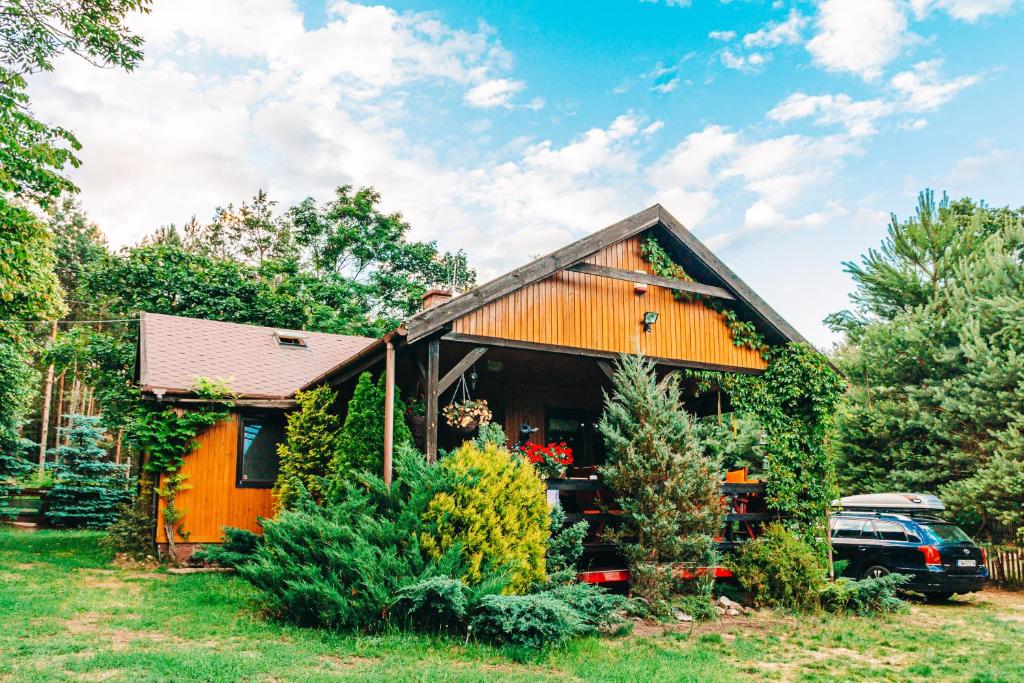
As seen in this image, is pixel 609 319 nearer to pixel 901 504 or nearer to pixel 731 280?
pixel 731 280

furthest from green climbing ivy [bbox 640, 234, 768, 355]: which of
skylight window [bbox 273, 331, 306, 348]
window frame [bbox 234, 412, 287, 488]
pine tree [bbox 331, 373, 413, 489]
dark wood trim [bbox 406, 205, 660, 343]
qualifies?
skylight window [bbox 273, 331, 306, 348]

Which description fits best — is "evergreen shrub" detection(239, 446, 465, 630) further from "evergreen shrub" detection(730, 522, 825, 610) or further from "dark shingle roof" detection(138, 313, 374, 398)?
"dark shingle roof" detection(138, 313, 374, 398)

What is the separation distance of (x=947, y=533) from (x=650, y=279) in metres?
6.95

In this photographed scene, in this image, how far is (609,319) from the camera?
10.5 m

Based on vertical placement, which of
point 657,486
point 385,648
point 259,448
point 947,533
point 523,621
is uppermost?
point 259,448

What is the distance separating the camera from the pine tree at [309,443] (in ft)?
37.7

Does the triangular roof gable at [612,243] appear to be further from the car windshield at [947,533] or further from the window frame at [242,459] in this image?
the window frame at [242,459]

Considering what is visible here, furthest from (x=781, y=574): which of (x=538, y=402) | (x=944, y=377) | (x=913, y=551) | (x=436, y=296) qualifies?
(x=944, y=377)

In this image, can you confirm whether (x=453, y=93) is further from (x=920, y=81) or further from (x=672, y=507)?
(x=672, y=507)

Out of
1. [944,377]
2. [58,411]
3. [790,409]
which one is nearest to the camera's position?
[790,409]

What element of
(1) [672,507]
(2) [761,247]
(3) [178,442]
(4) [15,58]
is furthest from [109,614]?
(2) [761,247]

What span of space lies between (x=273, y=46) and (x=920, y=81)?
12.1m

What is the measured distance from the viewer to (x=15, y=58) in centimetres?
1191

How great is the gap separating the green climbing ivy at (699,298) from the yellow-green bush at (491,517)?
14.7 ft
